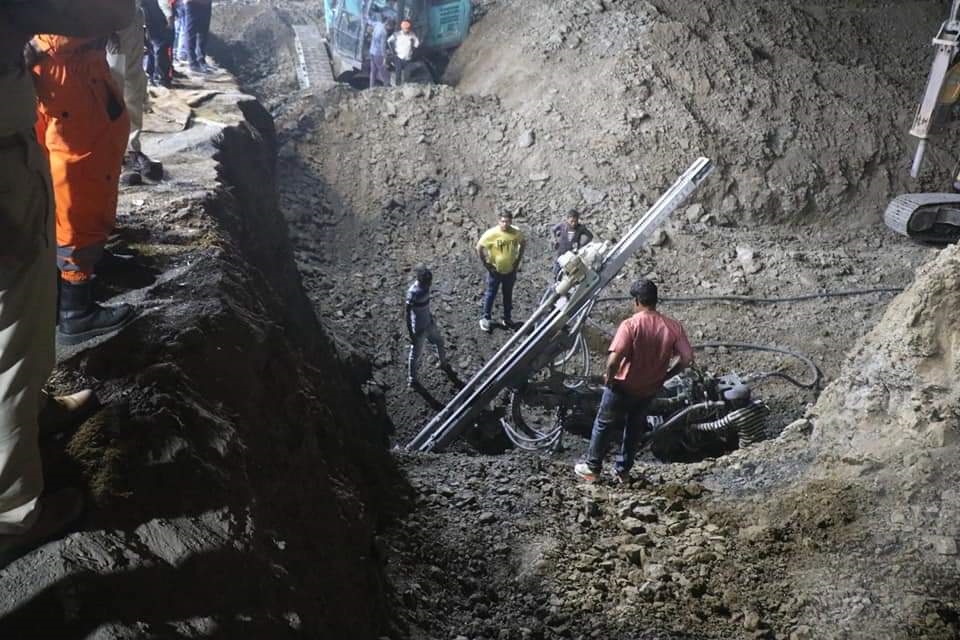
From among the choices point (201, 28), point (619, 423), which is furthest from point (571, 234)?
point (201, 28)

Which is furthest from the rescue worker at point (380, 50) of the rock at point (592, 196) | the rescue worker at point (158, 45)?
the rock at point (592, 196)

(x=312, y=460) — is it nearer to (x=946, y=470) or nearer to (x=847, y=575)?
(x=847, y=575)

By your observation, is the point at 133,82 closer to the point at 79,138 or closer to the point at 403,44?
the point at 79,138

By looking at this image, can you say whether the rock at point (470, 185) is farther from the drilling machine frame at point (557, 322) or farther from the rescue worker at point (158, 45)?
the drilling machine frame at point (557, 322)

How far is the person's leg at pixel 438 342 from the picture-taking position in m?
8.08

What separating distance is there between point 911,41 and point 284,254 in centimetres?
1090

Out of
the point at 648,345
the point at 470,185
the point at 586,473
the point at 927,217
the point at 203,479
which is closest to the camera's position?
the point at 203,479

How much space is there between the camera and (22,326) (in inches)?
92.5

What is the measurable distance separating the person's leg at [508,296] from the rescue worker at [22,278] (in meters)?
6.54

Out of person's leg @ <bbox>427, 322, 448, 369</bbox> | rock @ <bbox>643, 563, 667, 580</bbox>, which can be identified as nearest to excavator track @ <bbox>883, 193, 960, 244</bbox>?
person's leg @ <bbox>427, 322, 448, 369</bbox>

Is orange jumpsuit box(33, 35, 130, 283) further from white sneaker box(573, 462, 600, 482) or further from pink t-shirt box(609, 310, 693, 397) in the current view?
white sneaker box(573, 462, 600, 482)

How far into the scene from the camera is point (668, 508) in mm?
4672

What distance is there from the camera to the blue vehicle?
13.1m

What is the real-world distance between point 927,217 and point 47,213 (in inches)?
413
